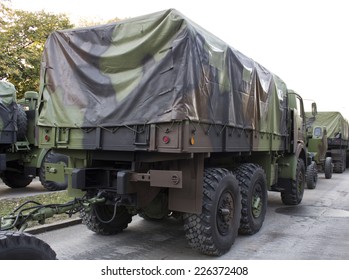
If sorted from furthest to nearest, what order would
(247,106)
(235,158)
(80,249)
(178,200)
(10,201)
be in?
(10,201), (235,158), (247,106), (80,249), (178,200)

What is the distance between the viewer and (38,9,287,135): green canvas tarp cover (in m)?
4.61

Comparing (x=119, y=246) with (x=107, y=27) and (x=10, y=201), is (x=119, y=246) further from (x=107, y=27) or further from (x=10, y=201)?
(x=10, y=201)

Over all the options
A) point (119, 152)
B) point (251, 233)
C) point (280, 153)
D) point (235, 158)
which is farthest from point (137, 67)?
point (280, 153)

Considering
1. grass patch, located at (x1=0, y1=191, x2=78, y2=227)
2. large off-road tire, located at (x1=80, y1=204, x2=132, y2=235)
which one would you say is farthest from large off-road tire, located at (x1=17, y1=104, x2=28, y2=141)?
large off-road tire, located at (x1=80, y1=204, x2=132, y2=235)

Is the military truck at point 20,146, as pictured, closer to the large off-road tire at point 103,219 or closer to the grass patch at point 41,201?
the grass patch at point 41,201

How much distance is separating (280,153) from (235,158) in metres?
2.30

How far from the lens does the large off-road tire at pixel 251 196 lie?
238 inches

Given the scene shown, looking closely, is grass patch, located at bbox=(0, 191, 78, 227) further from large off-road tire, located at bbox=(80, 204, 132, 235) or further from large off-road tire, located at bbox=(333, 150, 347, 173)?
large off-road tire, located at bbox=(333, 150, 347, 173)

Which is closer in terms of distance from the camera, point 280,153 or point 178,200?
point 178,200

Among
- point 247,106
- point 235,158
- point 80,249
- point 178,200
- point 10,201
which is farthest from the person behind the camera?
point 10,201

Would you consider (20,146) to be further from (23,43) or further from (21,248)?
(23,43)

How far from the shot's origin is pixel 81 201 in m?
4.90

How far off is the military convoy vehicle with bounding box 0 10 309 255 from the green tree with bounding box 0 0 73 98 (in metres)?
13.3

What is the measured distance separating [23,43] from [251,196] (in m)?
17.2
